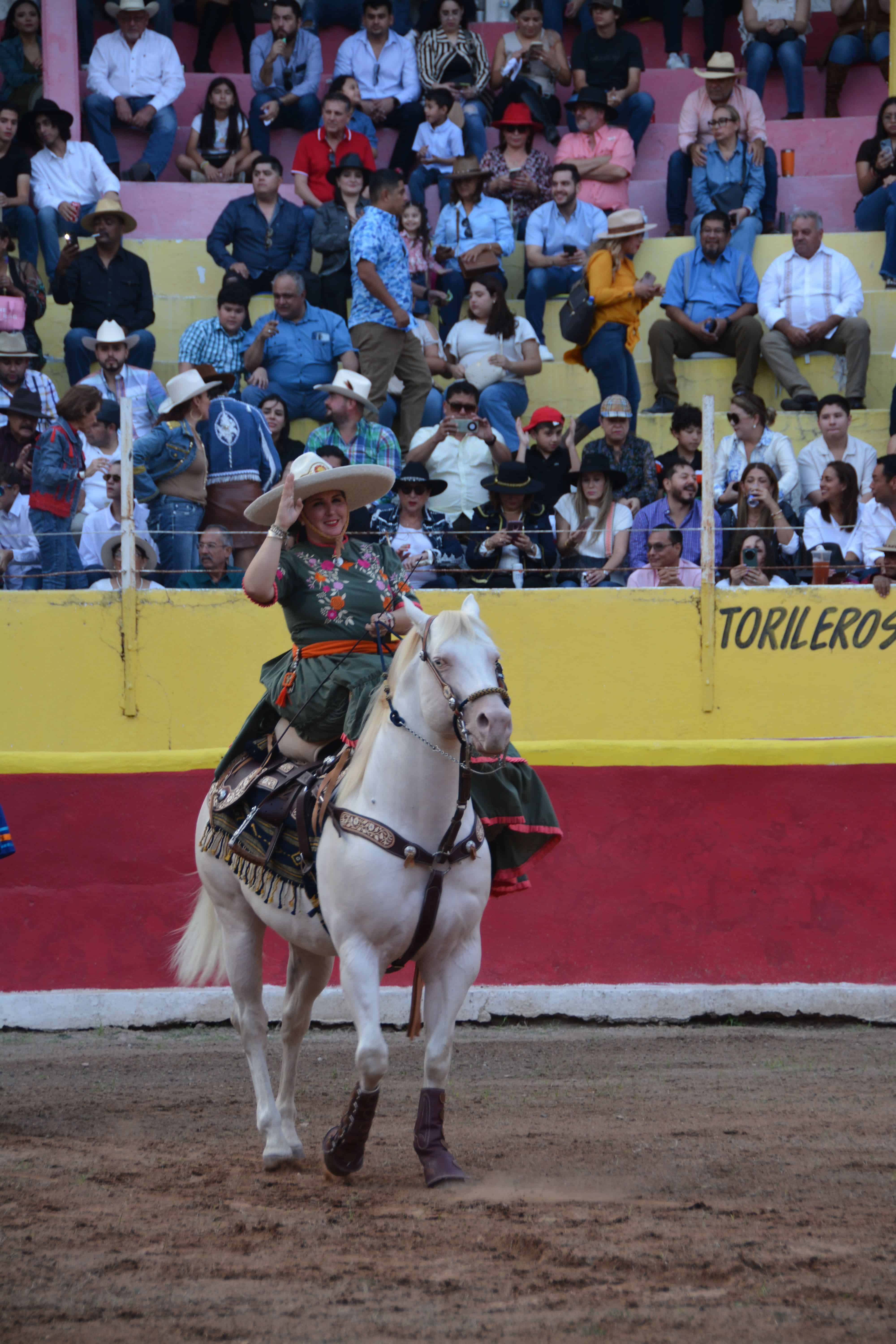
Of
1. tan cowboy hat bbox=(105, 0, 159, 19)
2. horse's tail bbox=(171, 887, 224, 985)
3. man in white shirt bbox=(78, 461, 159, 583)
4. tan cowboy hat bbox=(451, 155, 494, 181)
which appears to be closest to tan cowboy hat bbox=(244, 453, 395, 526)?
horse's tail bbox=(171, 887, 224, 985)

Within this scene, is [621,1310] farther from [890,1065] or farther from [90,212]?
[90,212]

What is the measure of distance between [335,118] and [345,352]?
303 centimetres

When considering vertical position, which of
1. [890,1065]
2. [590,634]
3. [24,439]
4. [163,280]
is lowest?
[890,1065]

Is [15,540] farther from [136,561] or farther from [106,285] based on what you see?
[106,285]

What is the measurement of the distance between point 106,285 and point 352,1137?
8.71 meters

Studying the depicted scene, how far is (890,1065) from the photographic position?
725cm

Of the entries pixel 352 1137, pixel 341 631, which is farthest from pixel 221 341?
pixel 352 1137

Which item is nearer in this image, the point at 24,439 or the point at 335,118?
the point at 24,439

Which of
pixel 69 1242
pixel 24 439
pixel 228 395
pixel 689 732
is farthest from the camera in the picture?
pixel 228 395

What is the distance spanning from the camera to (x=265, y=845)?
5719 mm

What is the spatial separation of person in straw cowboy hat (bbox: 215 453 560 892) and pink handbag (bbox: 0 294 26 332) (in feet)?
22.2

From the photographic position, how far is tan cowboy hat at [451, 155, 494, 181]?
505 inches

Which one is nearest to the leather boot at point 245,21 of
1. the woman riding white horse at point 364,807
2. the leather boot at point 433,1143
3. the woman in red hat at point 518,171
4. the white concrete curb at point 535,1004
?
the woman in red hat at point 518,171

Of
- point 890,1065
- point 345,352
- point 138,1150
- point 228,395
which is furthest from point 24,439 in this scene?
point 890,1065
